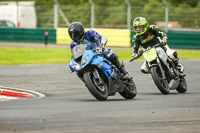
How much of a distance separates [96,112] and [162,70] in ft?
12.6

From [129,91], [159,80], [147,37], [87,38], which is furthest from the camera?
[147,37]

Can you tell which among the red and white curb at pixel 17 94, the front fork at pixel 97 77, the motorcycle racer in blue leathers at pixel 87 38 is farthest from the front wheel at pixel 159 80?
the red and white curb at pixel 17 94

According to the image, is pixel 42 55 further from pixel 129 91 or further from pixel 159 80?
pixel 129 91

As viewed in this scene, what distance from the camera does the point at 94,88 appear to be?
34.7 ft

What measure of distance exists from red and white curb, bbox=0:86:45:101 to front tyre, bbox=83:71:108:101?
69.7 inches

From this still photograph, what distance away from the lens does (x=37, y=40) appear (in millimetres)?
38438

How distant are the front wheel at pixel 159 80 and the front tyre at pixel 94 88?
5.70 ft

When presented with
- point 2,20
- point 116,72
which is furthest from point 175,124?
point 2,20

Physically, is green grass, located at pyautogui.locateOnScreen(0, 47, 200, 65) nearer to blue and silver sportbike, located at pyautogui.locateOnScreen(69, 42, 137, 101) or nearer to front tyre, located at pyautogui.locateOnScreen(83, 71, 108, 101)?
blue and silver sportbike, located at pyautogui.locateOnScreen(69, 42, 137, 101)

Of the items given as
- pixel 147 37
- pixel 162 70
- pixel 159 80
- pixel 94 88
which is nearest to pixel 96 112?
pixel 94 88

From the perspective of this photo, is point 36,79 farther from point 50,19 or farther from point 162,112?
point 50,19

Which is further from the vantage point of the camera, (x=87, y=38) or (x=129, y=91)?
(x=129, y=91)

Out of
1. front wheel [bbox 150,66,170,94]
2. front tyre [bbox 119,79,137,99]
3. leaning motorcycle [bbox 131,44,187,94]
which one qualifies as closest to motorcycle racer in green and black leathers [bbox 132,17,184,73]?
leaning motorcycle [bbox 131,44,187,94]

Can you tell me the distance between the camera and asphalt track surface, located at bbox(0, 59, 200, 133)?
766 centimetres
